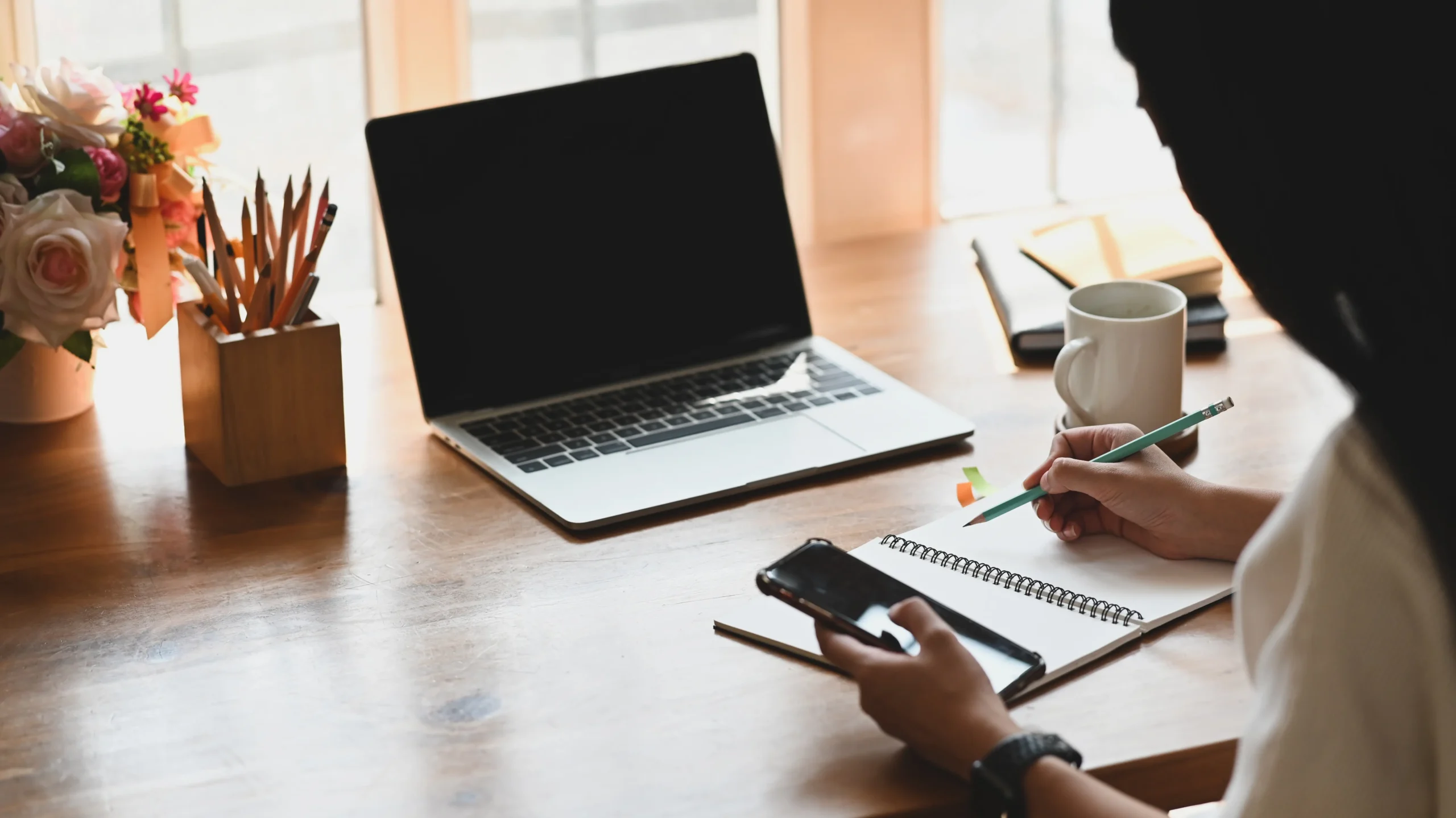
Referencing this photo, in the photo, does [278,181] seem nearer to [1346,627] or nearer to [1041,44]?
[1041,44]

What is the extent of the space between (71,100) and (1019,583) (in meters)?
0.84

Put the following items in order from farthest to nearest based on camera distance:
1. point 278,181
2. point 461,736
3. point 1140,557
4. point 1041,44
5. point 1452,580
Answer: point 1041,44, point 278,181, point 1140,557, point 461,736, point 1452,580

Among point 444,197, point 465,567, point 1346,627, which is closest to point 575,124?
point 444,197

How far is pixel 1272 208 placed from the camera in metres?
0.69

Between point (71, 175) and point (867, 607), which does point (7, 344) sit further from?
point (867, 607)

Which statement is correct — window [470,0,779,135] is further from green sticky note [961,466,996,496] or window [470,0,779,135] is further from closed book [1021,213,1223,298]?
green sticky note [961,466,996,496]

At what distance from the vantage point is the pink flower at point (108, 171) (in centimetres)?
128

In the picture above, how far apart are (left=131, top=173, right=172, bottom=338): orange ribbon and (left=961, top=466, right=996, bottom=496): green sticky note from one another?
68cm

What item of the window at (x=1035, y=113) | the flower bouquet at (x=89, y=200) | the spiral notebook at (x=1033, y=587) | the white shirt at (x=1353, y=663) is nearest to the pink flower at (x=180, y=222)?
the flower bouquet at (x=89, y=200)

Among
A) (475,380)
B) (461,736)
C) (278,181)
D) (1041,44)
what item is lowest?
(461,736)

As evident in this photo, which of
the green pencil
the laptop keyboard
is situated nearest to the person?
the green pencil

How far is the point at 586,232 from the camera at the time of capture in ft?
4.54

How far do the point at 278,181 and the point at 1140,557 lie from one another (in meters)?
1.29

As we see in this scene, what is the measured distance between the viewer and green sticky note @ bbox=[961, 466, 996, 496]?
47.4 inches
